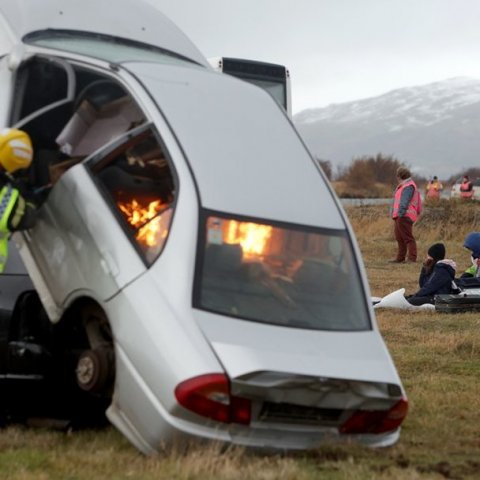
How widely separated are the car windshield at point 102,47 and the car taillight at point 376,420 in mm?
2685

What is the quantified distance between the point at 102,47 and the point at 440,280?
5.86 meters

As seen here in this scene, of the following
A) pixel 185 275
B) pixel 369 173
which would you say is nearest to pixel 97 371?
pixel 185 275

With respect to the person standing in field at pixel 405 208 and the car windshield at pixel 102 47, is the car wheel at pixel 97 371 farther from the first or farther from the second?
the person standing in field at pixel 405 208

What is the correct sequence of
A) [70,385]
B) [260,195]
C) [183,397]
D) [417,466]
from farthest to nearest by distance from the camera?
1. [70,385]
2. [260,195]
3. [417,466]
4. [183,397]

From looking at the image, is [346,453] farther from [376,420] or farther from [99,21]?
[99,21]

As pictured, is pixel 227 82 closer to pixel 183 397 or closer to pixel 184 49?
pixel 184 49

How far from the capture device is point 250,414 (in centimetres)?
494

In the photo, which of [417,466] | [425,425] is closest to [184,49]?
[425,425]

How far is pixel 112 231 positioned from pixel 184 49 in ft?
9.00

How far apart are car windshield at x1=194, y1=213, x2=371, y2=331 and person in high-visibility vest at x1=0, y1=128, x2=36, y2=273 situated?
127 cm

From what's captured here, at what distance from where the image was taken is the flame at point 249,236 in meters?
5.34

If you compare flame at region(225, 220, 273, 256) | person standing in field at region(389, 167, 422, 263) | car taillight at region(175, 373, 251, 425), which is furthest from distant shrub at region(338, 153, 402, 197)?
car taillight at region(175, 373, 251, 425)

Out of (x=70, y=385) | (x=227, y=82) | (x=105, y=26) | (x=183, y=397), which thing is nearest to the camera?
(x=183, y=397)

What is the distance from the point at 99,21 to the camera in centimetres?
735
